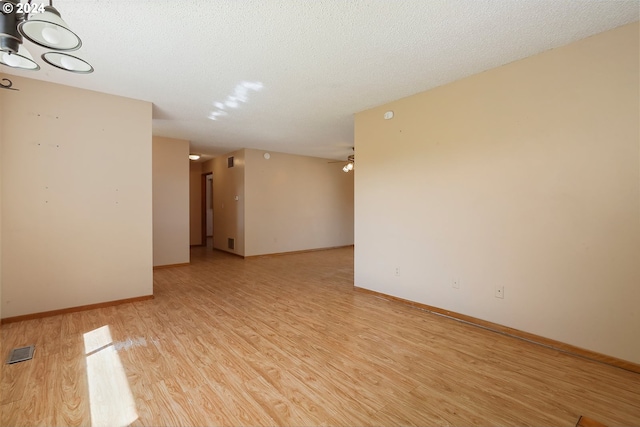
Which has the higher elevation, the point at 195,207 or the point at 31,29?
the point at 31,29

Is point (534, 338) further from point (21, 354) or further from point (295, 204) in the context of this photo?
point (295, 204)

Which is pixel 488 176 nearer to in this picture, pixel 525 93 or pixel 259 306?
pixel 525 93

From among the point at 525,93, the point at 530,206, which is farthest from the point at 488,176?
the point at 525,93

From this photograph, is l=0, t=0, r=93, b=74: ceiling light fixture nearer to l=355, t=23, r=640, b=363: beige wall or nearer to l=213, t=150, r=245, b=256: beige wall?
l=355, t=23, r=640, b=363: beige wall

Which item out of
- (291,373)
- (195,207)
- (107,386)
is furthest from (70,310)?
(195,207)

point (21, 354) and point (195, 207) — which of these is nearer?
point (21, 354)

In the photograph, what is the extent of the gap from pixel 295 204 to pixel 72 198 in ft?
15.9

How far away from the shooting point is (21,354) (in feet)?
7.61

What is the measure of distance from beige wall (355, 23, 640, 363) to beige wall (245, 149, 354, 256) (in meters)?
3.94

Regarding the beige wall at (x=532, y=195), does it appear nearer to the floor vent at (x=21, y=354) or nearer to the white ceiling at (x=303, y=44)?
the white ceiling at (x=303, y=44)

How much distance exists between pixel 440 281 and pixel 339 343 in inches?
58.8

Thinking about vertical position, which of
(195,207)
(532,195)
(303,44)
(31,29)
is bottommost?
(195,207)

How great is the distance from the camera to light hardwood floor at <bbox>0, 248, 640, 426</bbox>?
168cm

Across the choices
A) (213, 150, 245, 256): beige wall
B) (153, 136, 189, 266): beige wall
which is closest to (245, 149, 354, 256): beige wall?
(213, 150, 245, 256): beige wall
